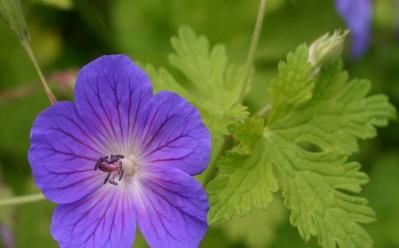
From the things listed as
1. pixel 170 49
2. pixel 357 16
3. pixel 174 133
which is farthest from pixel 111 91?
pixel 170 49

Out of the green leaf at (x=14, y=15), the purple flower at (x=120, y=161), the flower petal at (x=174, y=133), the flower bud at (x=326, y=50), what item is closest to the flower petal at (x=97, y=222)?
the purple flower at (x=120, y=161)

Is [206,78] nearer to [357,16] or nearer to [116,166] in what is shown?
[116,166]

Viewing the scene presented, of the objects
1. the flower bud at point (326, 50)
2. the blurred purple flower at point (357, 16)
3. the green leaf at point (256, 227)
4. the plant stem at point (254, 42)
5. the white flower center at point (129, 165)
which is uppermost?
the blurred purple flower at point (357, 16)

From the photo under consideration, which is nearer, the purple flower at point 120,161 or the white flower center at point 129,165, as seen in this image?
the purple flower at point 120,161

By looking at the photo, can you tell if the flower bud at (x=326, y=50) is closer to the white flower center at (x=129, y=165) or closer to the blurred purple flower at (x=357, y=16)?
the white flower center at (x=129, y=165)

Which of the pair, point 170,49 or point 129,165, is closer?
point 129,165
